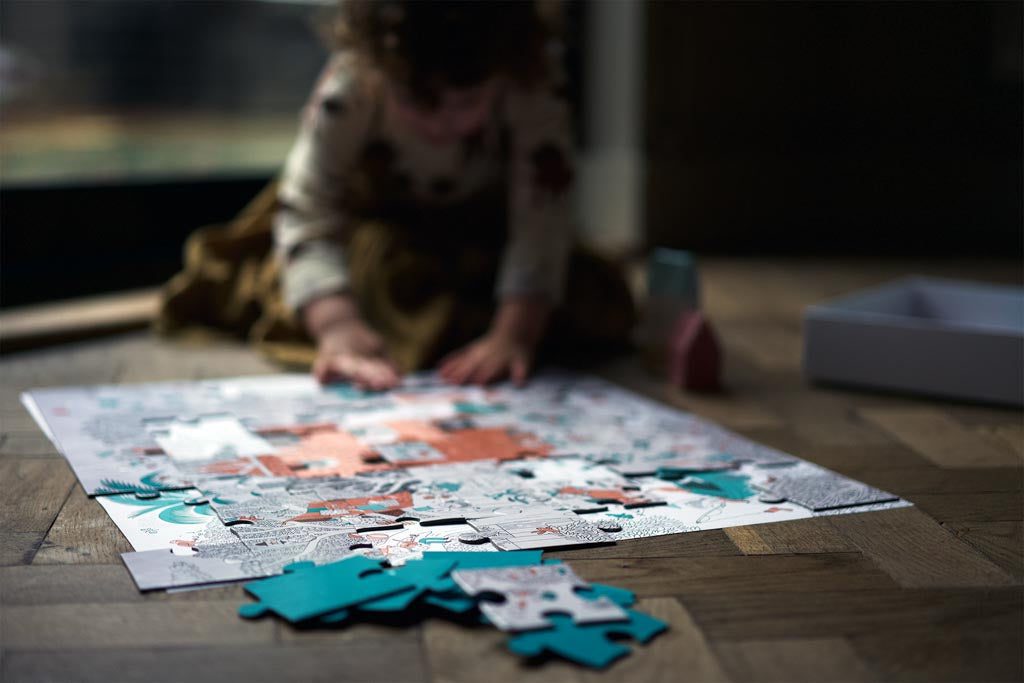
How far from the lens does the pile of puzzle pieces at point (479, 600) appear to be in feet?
2.64

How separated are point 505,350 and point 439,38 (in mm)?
446

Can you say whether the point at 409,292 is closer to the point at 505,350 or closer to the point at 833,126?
the point at 505,350

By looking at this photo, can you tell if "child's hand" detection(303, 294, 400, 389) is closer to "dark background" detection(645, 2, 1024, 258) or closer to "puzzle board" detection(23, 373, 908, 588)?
"puzzle board" detection(23, 373, 908, 588)

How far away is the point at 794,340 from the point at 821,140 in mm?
1230

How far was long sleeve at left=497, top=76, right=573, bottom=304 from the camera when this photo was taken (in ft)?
5.67

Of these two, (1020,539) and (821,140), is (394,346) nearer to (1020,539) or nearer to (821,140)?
(1020,539)

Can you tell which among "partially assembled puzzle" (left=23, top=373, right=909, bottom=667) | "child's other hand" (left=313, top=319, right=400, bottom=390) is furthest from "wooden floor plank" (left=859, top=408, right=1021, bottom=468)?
"child's other hand" (left=313, top=319, right=400, bottom=390)

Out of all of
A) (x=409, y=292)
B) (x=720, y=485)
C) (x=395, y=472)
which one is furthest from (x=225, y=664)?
(x=409, y=292)

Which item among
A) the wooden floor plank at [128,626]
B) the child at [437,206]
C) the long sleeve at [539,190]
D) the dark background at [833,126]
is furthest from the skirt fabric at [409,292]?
the dark background at [833,126]

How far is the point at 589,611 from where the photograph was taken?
0.84 m

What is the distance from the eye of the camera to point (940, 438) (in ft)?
4.52

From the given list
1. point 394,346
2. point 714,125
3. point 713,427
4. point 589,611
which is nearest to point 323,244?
point 394,346

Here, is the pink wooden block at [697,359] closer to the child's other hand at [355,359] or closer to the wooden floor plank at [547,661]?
the child's other hand at [355,359]

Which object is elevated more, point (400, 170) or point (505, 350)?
point (400, 170)
